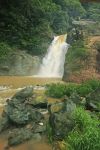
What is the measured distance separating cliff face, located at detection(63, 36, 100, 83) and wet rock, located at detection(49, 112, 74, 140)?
9.20 m

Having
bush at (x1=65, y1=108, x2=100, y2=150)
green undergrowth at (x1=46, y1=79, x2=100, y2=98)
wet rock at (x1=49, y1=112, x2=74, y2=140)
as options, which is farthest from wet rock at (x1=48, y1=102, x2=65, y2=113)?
green undergrowth at (x1=46, y1=79, x2=100, y2=98)

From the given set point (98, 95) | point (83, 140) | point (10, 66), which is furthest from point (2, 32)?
point (83, 140)

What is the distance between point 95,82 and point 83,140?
708cm

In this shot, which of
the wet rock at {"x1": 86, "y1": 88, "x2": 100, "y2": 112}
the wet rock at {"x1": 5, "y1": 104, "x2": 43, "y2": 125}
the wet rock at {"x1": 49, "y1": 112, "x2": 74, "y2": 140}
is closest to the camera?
the wet rock at {"x1": 49, "y1": 112, "x2": 74, "y2": 140}

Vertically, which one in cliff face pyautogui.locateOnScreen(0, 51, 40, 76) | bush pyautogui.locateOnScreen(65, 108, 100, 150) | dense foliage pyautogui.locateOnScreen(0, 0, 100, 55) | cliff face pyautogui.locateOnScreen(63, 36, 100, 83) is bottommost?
cliff face pyautogui.locateOnScreen(0, 51, 40, 76)

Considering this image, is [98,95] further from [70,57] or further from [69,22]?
[69,22]

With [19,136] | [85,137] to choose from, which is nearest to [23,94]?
[19,136]

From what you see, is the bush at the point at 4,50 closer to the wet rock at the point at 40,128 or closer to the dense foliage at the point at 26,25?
the dense foliage at the point at 26,25

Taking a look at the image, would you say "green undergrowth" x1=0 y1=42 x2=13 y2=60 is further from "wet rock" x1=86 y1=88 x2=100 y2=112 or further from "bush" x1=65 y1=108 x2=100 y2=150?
"bush" x1=65 y1=108 x2=100 y2=150

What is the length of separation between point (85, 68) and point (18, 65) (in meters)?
6.31

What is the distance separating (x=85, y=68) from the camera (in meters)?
18.3

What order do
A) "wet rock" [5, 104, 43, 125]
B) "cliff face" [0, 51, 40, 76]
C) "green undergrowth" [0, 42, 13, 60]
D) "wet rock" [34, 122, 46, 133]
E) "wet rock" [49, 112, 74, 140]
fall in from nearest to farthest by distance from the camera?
"wet rock" [49, 112, 74, 140] < "wet rock" [34, 122, 46, 133] < "wet rock" [5, 104, 43, 125] < "cliff face" [0, 51, 40, 76] < "green undergrowth" [0, 42, 13, 60]

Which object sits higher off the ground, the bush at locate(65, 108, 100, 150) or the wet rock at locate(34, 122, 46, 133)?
the bush at locate(65, 108, 100, 150)

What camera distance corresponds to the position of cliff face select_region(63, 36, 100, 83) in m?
17.9
